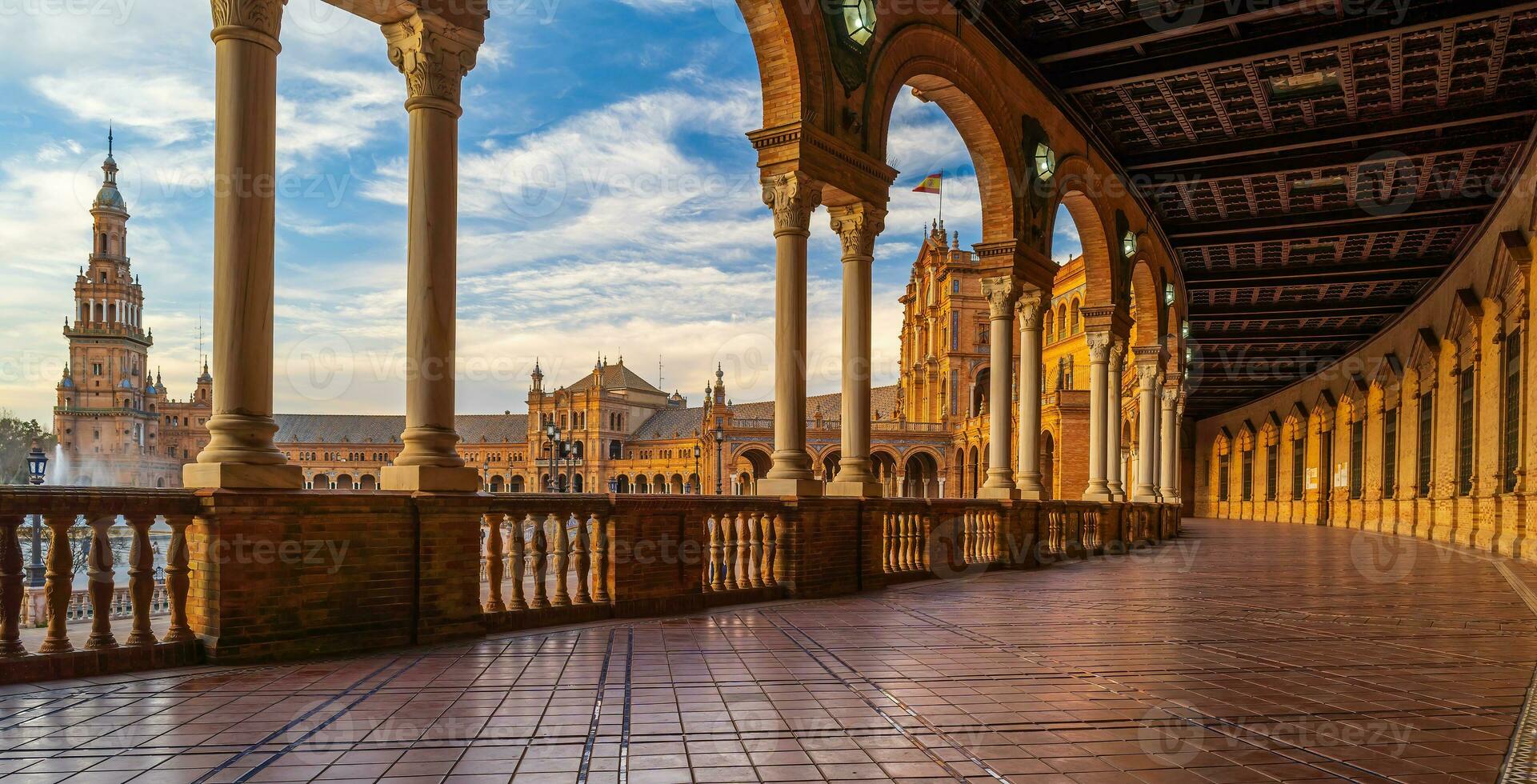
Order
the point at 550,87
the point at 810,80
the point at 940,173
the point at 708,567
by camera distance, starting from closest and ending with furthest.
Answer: the point at 708,567 → the point at 810,80 → the point at 550,87 → the point at 940,173

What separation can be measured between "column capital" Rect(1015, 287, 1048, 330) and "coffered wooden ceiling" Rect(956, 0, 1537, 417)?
3.20m

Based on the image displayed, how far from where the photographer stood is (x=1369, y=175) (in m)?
19.5

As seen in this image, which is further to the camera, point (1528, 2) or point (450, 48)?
point (1528, 2)

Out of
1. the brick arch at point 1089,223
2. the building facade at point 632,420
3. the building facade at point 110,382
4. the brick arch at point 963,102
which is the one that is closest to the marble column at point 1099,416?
the brick arch at point 1089,223

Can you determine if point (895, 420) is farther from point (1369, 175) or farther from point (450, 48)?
point (450, 48)

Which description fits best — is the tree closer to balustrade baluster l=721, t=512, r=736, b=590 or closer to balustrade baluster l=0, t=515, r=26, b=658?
balustrade baluster l=721, t=512, r=736, b=590

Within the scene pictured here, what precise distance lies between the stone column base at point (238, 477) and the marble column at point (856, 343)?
6.13 metres

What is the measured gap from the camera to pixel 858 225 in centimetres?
1127

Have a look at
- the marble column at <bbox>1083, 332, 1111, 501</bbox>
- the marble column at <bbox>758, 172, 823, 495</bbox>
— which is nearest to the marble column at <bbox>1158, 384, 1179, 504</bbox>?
the marble column at <bbox>1083, 332, 1111, 501</bbox>

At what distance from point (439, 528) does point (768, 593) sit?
369cm

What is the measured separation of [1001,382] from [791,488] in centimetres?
621

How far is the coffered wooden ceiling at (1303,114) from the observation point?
536 inches

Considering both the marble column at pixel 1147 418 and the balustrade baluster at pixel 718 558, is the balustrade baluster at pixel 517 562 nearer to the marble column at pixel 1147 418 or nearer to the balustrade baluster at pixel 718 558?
the balustrade baluster at pixel 718 558

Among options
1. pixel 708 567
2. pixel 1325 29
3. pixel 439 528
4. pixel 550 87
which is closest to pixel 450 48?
pixel 439 528
